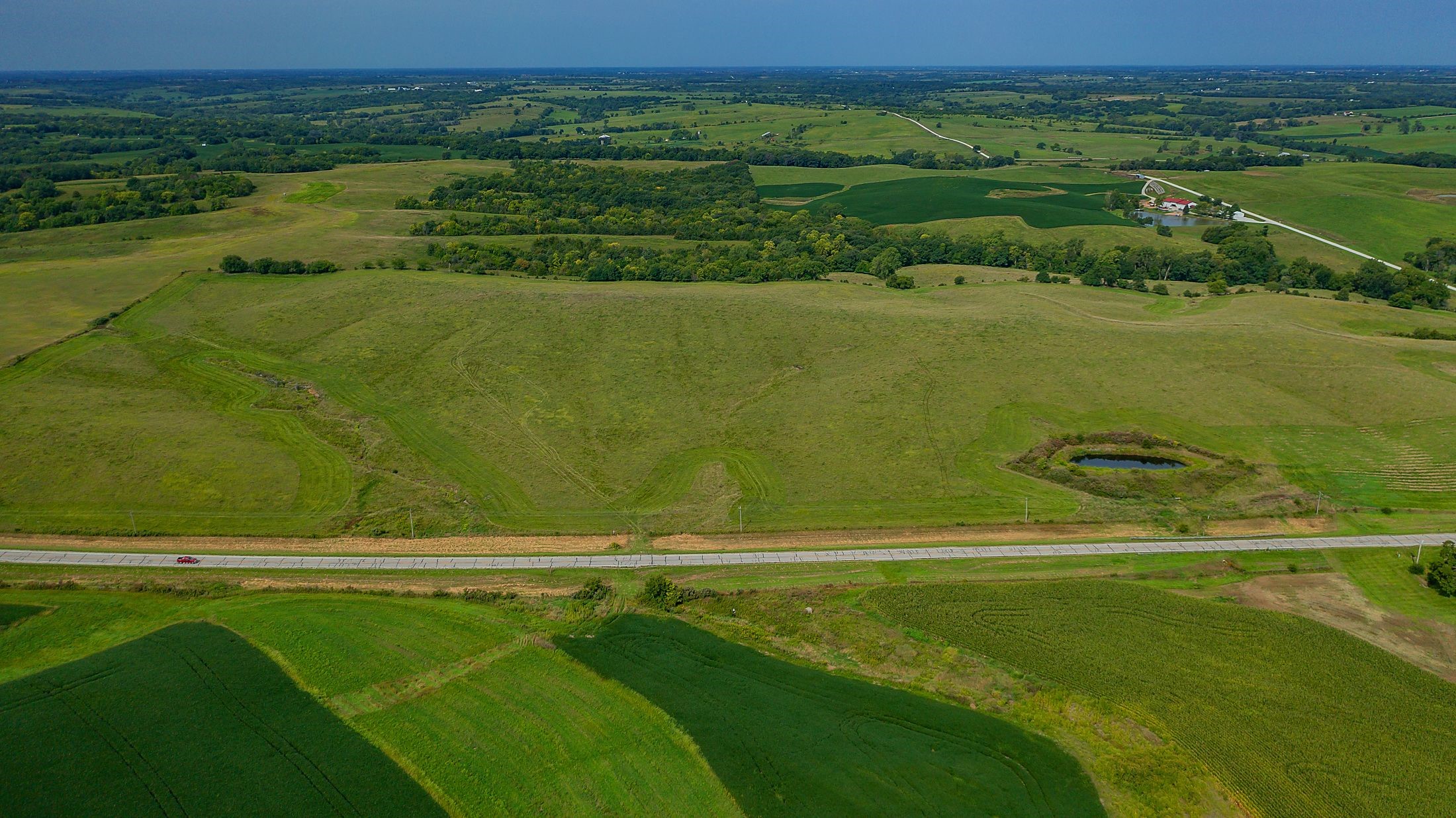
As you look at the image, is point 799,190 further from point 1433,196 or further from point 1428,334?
point 1433,196

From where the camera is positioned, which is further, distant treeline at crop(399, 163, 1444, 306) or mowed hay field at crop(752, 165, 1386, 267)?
mowed hay field at crop(752, 165, 1386, 267)

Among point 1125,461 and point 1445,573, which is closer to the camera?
point 1445,573

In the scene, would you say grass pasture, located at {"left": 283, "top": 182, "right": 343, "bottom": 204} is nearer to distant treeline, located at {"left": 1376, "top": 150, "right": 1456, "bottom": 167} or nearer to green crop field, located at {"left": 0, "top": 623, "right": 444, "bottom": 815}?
green crop field, located at {"left": 0, "top": 623, "right": 444, "bottom": 815}

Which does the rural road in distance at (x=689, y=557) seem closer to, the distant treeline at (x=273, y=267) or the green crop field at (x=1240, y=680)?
the green crop field at (x=1240, y=680)

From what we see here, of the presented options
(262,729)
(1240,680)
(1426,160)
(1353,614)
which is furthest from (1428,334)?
(1426,160)

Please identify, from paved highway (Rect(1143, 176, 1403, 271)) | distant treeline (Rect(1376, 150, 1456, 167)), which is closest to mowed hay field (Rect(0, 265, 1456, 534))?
paved highway (Rect(1143, 176, 1403, 271))

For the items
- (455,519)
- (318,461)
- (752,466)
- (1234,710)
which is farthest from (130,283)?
(1234,710)
